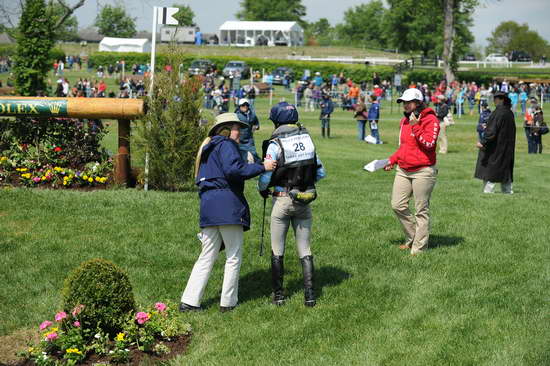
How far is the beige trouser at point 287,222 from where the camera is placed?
6969 mm

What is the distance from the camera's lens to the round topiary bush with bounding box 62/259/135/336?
19.5 feet

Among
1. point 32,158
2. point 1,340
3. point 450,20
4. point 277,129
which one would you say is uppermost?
point 450,20

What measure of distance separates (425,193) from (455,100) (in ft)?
125

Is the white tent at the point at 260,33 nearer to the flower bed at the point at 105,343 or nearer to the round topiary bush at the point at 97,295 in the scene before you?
the flower bed at the point at 105,343

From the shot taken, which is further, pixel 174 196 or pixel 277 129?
pixel 174 196

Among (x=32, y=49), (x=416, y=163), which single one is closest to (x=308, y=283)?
(x=416, y=163)

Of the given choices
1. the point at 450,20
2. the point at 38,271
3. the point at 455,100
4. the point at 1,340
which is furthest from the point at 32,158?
the point at 450,20

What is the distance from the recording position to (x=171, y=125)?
1191cm

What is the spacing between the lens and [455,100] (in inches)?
1780

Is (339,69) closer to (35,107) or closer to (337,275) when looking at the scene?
(35,107)

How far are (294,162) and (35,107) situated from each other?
6.39m

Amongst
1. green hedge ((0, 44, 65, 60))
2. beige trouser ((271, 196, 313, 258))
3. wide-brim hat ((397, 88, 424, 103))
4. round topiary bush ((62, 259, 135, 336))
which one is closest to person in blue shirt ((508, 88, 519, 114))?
wide-brim hat ((397, 88, 424, 103))

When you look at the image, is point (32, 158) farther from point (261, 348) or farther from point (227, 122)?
point (261, 348)

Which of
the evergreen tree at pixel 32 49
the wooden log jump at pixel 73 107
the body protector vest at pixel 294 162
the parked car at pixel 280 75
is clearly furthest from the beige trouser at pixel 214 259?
the parked car at pixel 280 75
